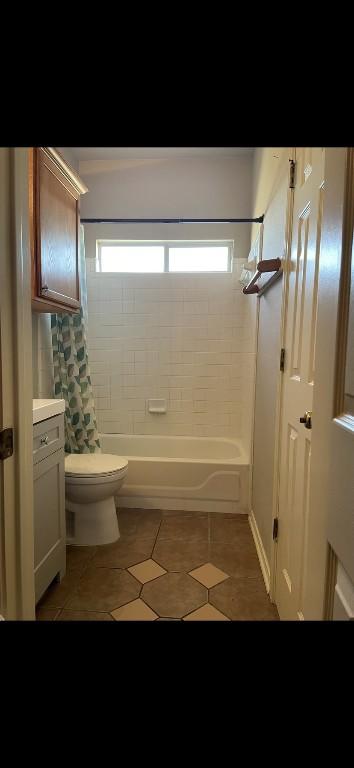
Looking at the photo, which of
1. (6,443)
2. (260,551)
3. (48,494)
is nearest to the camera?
(6,443)

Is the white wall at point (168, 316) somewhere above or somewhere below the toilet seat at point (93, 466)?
above

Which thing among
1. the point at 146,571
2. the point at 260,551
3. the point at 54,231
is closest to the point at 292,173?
the point at 54,231

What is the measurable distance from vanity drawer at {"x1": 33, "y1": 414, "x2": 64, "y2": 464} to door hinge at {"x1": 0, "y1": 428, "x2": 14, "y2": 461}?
658mm

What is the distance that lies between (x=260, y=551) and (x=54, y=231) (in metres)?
2.03

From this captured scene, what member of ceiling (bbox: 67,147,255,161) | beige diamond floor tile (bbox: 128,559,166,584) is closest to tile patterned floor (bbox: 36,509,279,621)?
beige diamond floor tile (bbox: 128,559,166,584)

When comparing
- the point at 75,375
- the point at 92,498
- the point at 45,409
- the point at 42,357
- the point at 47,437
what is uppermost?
the point at 42,357

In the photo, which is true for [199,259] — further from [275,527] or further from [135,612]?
[135,612]

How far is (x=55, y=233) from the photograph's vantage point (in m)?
1.65

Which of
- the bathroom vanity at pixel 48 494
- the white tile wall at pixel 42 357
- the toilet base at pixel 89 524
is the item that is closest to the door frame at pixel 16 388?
the bathroom vanity at pixel 48 494

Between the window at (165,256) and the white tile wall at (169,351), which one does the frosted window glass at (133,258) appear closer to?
the window at (165,256)

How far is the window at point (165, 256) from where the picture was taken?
2828 mm
